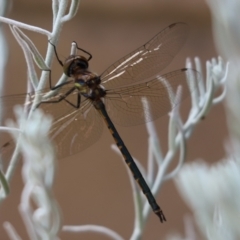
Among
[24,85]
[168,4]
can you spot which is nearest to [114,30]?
[168,4]

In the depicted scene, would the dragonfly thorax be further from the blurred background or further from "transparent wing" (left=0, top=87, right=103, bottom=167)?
the blurred background

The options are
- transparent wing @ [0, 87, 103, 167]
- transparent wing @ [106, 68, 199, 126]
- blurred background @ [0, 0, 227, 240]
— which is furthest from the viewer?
blurred background @ [0, 0, 227, 240]

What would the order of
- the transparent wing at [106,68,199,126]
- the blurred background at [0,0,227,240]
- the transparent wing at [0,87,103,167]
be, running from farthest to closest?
1. the blurred background at [0,0,227,240]
2. the transparent wing at [106,68,199,126]
3. the transparent wing at [0,87,103,167]

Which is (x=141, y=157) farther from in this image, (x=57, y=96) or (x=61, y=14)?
(x=61, y=14)

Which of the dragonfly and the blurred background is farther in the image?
the blurred background

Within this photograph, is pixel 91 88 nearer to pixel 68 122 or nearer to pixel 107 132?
pixel 68 122

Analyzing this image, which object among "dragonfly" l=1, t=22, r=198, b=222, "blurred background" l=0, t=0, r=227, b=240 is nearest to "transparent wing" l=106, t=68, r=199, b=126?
"dragonfly" l=1, t=22, r=198, b=222

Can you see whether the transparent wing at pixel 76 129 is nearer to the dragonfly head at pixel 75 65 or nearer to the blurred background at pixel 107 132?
the dragonfly head at pixel 75 65
